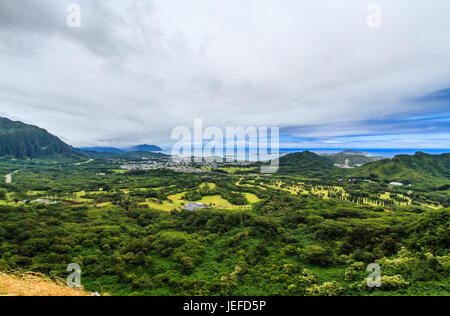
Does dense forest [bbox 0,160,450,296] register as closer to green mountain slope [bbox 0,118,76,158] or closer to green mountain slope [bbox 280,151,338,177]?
green mountain slope [bbox 280,151,338,177]

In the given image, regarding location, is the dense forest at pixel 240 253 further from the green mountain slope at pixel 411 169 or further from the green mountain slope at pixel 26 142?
the green mountain slope at pixel 26 142

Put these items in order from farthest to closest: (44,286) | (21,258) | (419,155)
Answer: (419,155)
(21,258)
(44,286)

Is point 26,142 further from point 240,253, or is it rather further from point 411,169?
point 411,169

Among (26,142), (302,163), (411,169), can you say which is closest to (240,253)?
(411,169)

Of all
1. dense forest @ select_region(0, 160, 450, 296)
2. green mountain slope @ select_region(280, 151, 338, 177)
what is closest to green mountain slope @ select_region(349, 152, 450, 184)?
green mountain slope @ select_region(280, 151, 338, 177)
